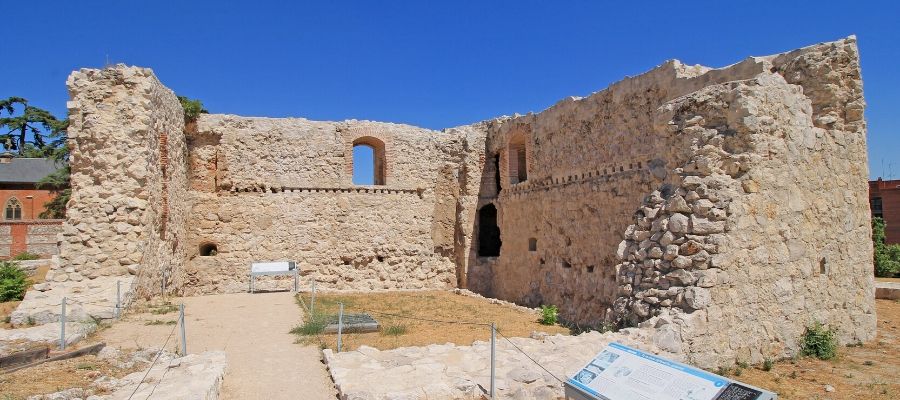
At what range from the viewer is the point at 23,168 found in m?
35.4

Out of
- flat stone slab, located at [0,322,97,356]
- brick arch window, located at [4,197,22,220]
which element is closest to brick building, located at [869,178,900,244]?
flat stone slab, located at [0,322,97,356]

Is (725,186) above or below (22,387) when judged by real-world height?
above

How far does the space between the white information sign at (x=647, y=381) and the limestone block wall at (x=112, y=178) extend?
8.33m

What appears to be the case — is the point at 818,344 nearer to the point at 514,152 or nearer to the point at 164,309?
the point at 164,309

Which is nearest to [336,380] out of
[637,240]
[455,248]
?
[637,240]

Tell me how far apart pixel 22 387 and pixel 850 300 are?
942 cm

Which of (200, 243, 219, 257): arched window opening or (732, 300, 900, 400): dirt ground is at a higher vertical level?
(200, 243, 219, 257): arched window opening

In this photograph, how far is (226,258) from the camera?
13633mm

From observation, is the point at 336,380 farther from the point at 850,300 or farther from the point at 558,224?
the point at 558,224

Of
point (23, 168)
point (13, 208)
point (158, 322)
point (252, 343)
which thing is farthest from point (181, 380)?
point (23, 168)

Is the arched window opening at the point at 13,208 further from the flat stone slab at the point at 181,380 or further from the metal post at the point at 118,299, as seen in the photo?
the flat stone slab at the point at 181,380

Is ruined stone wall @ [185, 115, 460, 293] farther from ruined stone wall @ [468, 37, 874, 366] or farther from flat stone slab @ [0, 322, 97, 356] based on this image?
ruined stone wall @ [468, 37, 874, 366]

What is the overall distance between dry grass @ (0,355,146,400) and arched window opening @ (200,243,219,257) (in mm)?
7685

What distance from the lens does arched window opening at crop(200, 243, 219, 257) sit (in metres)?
13.8
